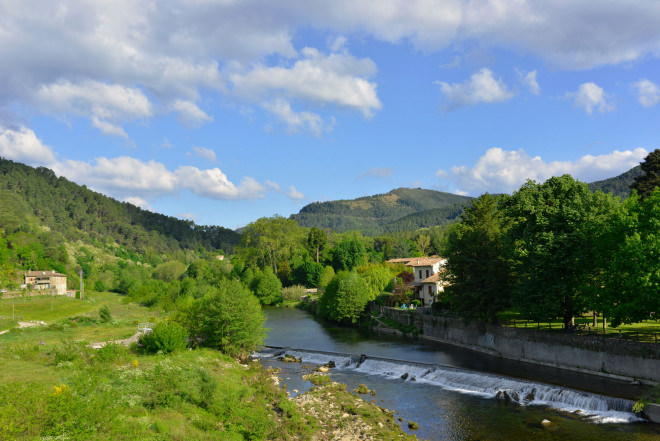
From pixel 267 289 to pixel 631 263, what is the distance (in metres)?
87.2

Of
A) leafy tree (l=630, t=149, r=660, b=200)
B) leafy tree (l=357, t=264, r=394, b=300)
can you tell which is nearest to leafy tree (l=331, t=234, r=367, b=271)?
leafy tree (l=357, t=264, r=394, b=300)

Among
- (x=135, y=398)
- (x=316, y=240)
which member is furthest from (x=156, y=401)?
(x=316, y=240)

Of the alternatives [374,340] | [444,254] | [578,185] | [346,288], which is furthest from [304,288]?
[578,185]

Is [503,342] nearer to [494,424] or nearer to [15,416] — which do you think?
[494,424]

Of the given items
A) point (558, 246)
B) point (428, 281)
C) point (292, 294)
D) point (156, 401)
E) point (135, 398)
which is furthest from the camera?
point (292, 294)

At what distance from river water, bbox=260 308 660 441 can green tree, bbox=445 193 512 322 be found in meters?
5.43

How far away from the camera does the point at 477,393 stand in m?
34.4

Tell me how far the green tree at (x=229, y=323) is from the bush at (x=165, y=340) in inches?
167

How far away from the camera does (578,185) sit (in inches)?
1620

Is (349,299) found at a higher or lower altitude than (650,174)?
lower

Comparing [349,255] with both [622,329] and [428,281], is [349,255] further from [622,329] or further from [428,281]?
[622,329]

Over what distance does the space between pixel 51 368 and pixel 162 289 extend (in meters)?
82.9

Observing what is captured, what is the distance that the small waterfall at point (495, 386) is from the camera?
28.1m

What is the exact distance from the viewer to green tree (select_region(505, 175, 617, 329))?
37.8 m
